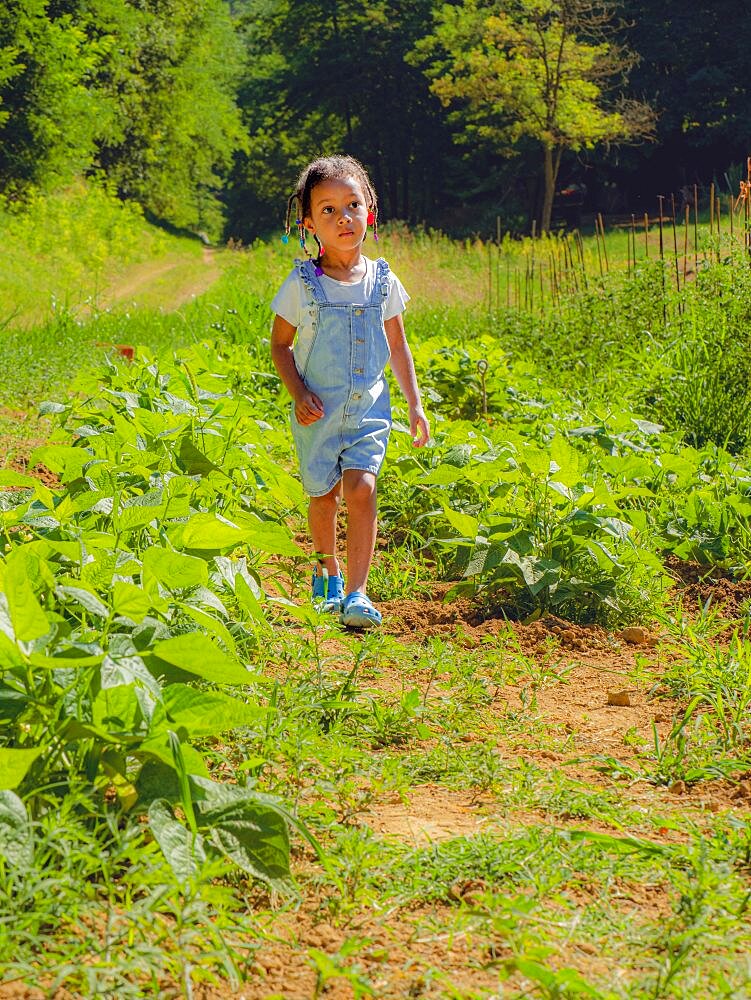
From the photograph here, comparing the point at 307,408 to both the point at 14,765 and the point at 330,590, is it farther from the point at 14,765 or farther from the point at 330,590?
the point at 14,765

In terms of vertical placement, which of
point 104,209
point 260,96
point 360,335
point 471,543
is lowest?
point 471,543

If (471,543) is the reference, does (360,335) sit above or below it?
above

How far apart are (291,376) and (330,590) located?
75 centimetres

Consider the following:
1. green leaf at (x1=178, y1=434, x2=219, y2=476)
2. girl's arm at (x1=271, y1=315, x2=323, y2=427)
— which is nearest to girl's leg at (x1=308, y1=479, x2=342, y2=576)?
girl's arm at (x1=271, y1=315, x2=323, y2=427)

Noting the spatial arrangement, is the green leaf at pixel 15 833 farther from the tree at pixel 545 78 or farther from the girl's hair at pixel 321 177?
the tree at pixel 545 78

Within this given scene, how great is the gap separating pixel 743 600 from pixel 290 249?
24.3 meters

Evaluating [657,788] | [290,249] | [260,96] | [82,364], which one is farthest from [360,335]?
[260,96]

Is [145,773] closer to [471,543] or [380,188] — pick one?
[471,543]

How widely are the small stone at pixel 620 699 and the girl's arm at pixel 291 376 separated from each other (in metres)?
1.35

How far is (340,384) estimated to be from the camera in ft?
12.5

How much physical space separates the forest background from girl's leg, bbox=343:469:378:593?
21335mm

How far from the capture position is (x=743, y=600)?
3.93 meters

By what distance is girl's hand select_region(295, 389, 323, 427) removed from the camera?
12.1ft

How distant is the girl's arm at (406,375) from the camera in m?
3.99
